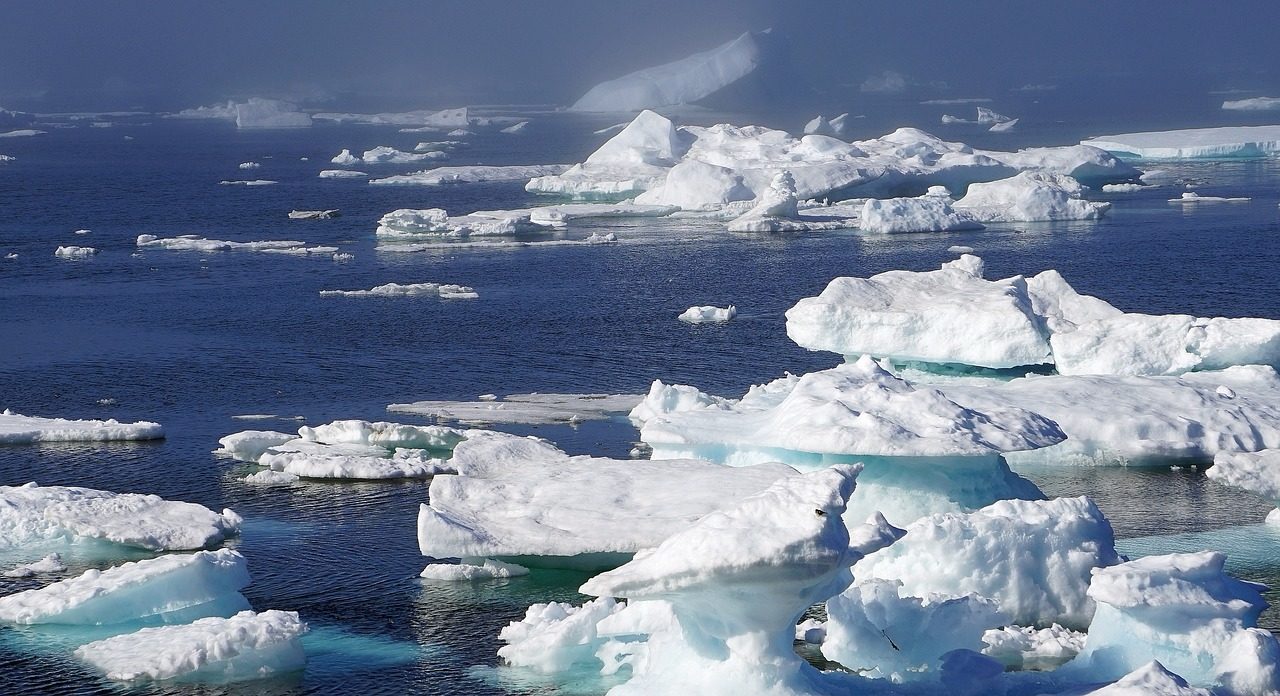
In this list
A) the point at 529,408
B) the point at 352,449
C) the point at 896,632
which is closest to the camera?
the point at 896,632

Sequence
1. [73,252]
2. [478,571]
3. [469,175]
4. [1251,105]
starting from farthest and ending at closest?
[1251,105] → [469,175] → [73,252] → [478,571]

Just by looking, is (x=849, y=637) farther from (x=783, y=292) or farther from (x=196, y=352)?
(x=783, y=292)

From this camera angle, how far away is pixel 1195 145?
58.2m

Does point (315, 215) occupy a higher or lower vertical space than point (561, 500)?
higher

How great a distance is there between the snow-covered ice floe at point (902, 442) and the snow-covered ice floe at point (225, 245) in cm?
2409

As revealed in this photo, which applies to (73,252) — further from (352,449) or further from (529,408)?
(352,449)

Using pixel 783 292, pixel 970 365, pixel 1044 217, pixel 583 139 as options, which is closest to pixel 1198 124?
pixel 583 139

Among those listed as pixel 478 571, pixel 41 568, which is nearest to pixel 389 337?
pixel 41 568

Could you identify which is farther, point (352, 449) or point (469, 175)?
point (469, 175)

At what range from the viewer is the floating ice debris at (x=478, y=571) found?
14516 mm

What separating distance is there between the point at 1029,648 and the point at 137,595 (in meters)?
7.32

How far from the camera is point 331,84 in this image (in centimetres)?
13975

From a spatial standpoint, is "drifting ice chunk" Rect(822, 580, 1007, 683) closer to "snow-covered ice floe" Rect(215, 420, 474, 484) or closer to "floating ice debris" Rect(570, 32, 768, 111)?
"snow-covered ice floe" Rect(215, 420, 474, 484)

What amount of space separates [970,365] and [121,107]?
387ft
